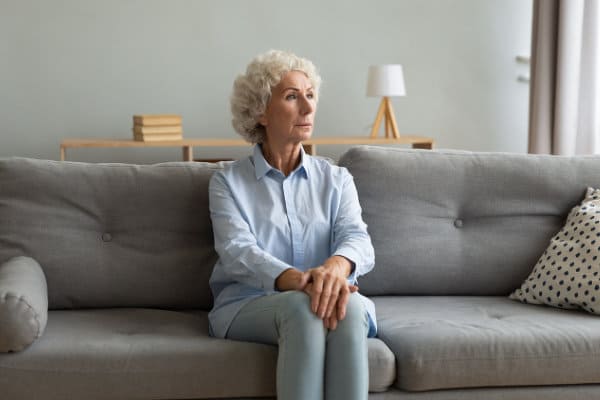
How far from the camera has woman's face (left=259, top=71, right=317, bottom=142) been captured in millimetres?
2391

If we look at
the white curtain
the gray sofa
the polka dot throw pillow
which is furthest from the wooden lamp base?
the polka dot throw pillow

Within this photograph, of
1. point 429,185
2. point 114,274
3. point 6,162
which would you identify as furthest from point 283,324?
point 6,162

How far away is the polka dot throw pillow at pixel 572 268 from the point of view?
2.39 meters

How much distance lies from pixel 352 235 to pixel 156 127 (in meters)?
2.54

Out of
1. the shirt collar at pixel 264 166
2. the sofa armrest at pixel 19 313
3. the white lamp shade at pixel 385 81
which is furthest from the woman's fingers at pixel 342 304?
the white lamp shade at pixel 385 81

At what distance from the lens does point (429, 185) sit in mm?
2646

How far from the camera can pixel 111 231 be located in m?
2.51

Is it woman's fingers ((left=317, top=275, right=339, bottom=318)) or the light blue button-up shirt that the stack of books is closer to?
the light blue button-up shirt

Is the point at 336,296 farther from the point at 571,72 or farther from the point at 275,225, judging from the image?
the point at 571,72

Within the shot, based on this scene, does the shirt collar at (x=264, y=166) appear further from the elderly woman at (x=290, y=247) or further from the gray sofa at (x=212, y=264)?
the gray sofa at (x=212, y=264)

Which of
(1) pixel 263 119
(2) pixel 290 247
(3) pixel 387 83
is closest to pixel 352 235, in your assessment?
(2) pixel 290 247

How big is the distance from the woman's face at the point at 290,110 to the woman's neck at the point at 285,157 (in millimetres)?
24

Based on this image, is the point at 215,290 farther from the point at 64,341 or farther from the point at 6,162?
the point at 6,162

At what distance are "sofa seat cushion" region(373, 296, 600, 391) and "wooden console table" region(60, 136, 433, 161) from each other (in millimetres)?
2570
